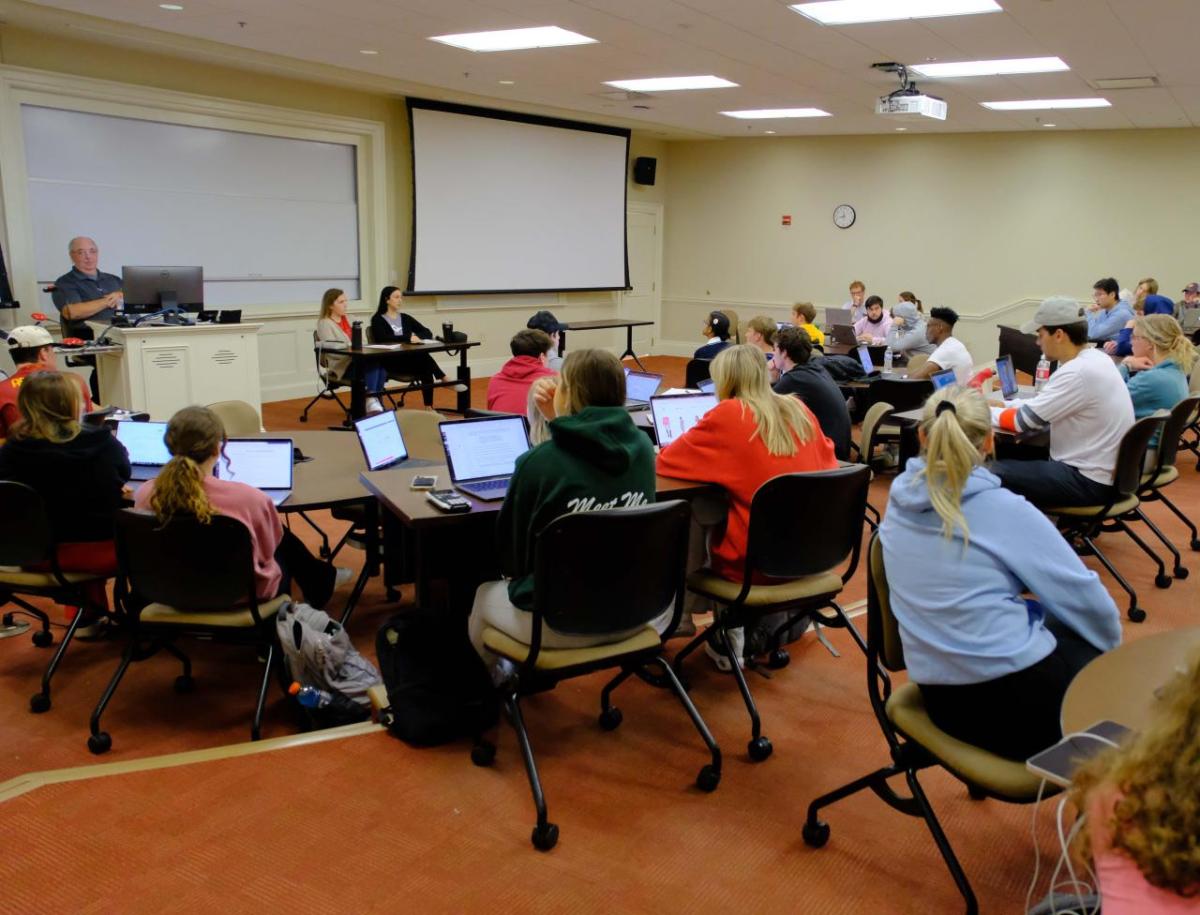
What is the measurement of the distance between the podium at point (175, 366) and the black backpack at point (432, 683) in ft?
13.0

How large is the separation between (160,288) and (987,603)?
645cm

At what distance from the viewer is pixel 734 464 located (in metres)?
3.07

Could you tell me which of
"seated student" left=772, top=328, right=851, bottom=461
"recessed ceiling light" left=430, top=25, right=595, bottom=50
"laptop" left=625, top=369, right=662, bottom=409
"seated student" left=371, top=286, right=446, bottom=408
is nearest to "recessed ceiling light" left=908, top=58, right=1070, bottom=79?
"recessed ceiling light" left=430, top=25, right=595, bottom=50

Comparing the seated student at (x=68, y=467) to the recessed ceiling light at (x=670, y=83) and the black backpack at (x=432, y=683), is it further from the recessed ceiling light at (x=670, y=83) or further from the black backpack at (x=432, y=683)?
the recessed ceiling light at (x=670, y=83)

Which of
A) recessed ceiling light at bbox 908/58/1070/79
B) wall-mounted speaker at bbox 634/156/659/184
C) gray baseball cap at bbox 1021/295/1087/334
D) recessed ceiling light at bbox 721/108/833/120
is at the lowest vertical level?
gray baseball cap at bbox 1021/295/1087/334

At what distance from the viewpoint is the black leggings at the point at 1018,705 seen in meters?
1.96

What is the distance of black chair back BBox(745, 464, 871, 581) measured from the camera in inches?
112

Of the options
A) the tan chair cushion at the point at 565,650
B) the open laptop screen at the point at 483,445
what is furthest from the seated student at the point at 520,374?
the tan chair cushion at the point at 565,650

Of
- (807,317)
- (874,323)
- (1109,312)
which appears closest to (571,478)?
(807,317)

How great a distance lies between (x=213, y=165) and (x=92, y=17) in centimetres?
188

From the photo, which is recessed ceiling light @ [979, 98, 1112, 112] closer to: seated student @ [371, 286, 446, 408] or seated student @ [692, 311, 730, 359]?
seated student @ [692, 311, 730, 359]

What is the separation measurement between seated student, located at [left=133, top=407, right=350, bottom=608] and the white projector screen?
7212mm

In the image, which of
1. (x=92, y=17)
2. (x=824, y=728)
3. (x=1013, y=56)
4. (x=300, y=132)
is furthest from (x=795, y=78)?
(x=824, y=728)

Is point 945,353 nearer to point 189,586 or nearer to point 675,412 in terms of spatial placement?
point 675,412
